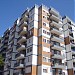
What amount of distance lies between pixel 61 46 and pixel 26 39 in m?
12.6

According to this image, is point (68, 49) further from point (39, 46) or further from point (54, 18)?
point (39, 46)

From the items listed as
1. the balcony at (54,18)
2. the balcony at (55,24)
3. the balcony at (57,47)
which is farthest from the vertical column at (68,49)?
the balcony at (54,18)

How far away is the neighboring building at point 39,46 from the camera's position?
50.0 m

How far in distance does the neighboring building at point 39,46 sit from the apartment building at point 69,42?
0.77 meters

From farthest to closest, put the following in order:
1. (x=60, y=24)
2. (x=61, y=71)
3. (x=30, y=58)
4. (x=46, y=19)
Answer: (x=60, y=24), (x=46, y=19), (x=61, y=71), (x=30, y=58)

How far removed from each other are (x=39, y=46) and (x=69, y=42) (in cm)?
1362

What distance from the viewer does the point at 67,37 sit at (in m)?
60.5

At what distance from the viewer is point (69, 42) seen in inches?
2341

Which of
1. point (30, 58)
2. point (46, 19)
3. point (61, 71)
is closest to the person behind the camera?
point (30, 58)

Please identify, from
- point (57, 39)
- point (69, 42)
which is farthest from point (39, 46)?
point (69, 42)

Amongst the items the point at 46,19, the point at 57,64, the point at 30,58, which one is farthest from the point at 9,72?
the point at 46,19

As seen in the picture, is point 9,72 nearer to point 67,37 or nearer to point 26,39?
point 26,39

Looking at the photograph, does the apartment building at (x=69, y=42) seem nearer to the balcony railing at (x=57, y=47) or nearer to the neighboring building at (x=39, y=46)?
the neighboring building at (x=39, y=46)

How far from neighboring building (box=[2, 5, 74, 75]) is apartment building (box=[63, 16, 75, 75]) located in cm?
77
